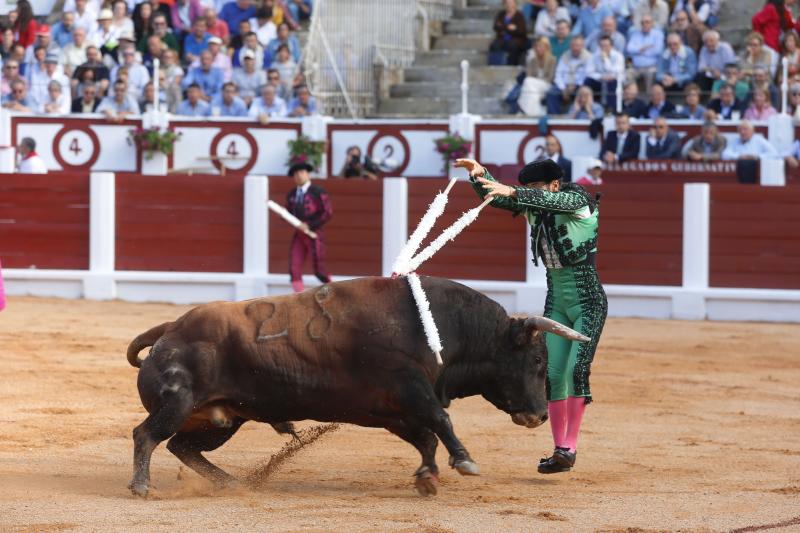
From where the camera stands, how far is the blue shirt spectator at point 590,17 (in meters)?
13.8

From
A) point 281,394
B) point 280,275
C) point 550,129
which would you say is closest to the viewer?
point 281,394

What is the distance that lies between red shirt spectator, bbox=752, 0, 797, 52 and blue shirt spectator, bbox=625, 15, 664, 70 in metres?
0.86

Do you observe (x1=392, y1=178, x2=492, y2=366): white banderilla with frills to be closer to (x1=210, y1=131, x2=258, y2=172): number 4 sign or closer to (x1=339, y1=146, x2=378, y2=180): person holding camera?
(x1=339, y1=146, x2=378, y2=180): person holding camera

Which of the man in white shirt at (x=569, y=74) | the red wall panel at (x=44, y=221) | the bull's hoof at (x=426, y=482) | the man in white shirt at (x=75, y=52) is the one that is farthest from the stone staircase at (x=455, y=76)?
the bull's hoof at (x=426, y=482)

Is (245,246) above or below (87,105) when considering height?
below

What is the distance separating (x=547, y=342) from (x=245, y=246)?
743 centimetres

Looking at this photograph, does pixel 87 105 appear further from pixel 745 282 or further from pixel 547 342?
pixel 547 342

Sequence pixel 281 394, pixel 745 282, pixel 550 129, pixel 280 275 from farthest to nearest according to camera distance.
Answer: pixel 550 129, pixel 280 275, pixel 745 282, pixel 281 394

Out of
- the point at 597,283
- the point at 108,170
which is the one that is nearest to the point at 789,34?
the point at 108,170

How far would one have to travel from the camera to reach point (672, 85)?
1303cm

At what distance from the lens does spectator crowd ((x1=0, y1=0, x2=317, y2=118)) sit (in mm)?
14219

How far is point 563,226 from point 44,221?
27.2 ft

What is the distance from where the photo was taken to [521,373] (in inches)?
202

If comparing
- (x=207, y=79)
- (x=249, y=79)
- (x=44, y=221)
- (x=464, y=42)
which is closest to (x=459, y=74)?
(x=464, y=42)
